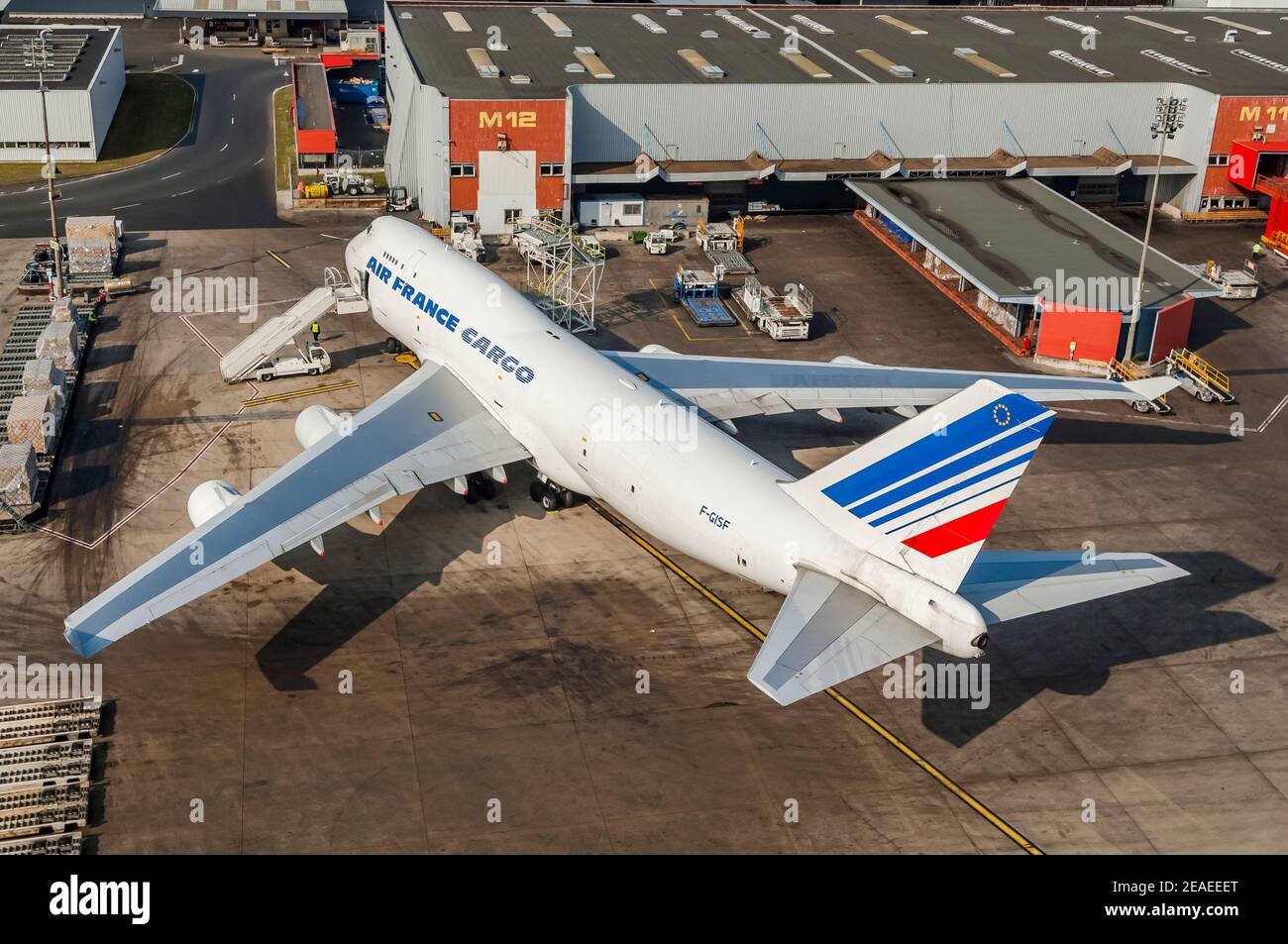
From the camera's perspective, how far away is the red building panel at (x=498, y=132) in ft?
276

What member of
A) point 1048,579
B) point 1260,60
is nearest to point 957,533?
point 1048,579

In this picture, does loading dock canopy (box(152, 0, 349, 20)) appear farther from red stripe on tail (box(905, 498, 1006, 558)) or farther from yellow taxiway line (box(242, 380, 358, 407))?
red stripe on tail (box(905, 498, 1006, 558))

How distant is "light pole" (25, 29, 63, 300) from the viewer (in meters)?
72.0

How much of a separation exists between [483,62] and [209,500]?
52.6 meters

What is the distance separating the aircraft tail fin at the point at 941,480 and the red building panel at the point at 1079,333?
3562 cm

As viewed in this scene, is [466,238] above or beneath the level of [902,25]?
beneath

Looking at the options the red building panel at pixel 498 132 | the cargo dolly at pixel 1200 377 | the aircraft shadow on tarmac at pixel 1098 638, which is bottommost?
the aircraft shadow on tarmac at pixel 1098 638

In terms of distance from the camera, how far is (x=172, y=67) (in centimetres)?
12400

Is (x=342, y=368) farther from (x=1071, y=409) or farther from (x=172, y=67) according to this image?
(x=172, y=67)

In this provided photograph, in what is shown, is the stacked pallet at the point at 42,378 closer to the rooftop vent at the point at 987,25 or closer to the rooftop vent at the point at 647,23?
the rooftop vent at the point at 647,23

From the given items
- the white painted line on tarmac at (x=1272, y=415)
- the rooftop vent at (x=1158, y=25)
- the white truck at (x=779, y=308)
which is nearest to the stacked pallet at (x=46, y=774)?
the white truck at (x=779, y=308)

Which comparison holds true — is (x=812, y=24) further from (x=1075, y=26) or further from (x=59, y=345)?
(x=59, y=345)

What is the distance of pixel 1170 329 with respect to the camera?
235 feet

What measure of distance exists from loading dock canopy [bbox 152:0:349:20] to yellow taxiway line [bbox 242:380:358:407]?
7769 centimetres
